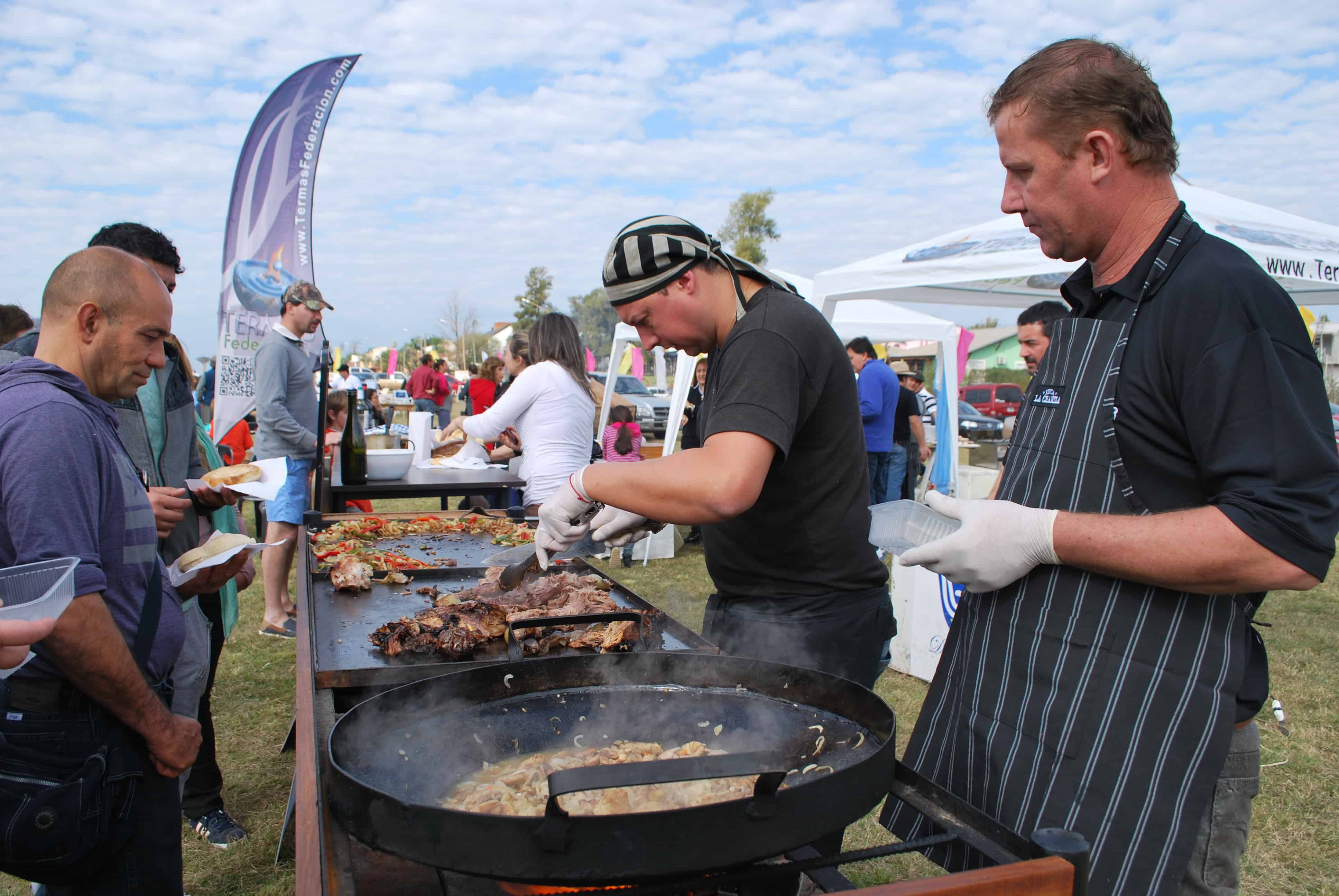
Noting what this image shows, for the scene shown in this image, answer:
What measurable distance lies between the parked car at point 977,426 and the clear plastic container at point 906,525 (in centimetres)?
2133

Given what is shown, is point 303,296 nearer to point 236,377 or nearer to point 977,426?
point 236,377

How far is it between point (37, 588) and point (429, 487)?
361cm

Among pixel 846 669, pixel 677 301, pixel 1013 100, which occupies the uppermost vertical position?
pixel 1013 100

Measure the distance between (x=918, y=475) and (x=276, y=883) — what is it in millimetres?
9479

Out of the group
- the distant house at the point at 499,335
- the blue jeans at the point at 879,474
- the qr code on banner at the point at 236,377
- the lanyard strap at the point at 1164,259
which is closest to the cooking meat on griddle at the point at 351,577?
the lanyard strap at the point at 1164,259

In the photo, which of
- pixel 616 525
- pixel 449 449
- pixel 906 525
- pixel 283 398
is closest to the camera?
pixel 906 525

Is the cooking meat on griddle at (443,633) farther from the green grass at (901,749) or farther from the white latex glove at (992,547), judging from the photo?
the green grass at (901,749)

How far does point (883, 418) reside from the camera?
866 centimetres

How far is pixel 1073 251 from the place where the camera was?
1.57 meters

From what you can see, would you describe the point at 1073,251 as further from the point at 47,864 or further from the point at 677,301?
the point at 47,864

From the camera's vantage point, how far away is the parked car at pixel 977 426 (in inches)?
883

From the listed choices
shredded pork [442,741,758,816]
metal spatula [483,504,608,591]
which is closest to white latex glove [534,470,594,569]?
metal spatula [483,504,608,591]

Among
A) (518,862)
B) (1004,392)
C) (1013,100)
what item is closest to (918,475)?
(1013,100)

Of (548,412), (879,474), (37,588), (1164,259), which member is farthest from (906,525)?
(879,474)
